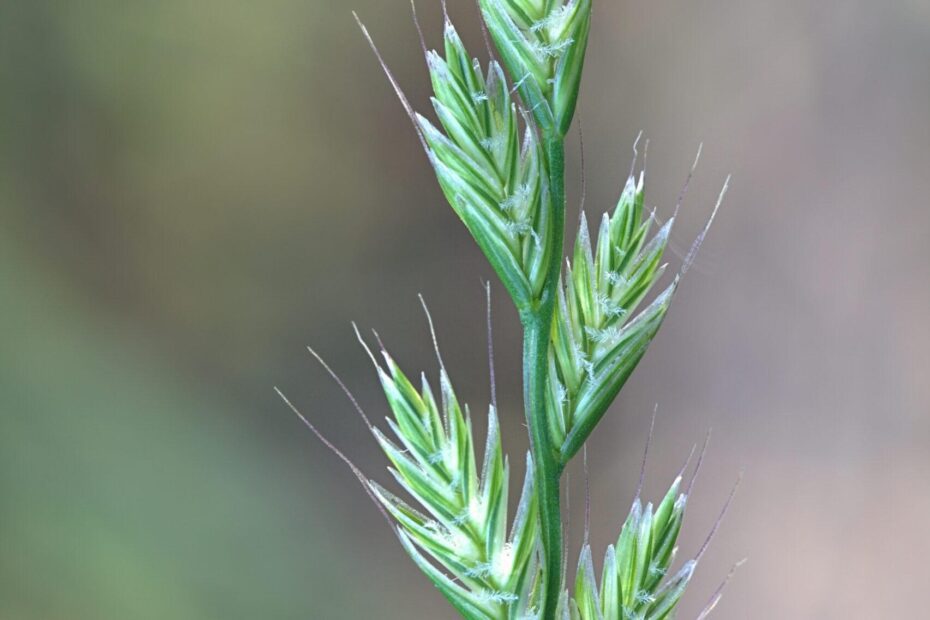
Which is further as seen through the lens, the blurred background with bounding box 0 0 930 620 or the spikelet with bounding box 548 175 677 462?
the blurred background with bounding box 0 0 930 620

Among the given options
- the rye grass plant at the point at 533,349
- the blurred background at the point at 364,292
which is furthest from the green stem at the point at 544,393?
the blurred background at the point at 364,292

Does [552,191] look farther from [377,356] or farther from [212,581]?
[212,581]

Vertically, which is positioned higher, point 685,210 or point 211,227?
point 211,227

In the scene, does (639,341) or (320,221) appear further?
(320,221)

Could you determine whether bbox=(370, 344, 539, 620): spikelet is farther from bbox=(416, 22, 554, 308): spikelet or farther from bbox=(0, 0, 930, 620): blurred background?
bbox=(0, 0, 930, 620): blurred background

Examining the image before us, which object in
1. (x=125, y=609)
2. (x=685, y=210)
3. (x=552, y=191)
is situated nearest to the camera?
(x=552, y=191)

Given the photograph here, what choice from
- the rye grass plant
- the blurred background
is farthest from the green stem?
the blurred background

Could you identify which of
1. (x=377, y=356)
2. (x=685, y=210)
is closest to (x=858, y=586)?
(x=685, y=210)
